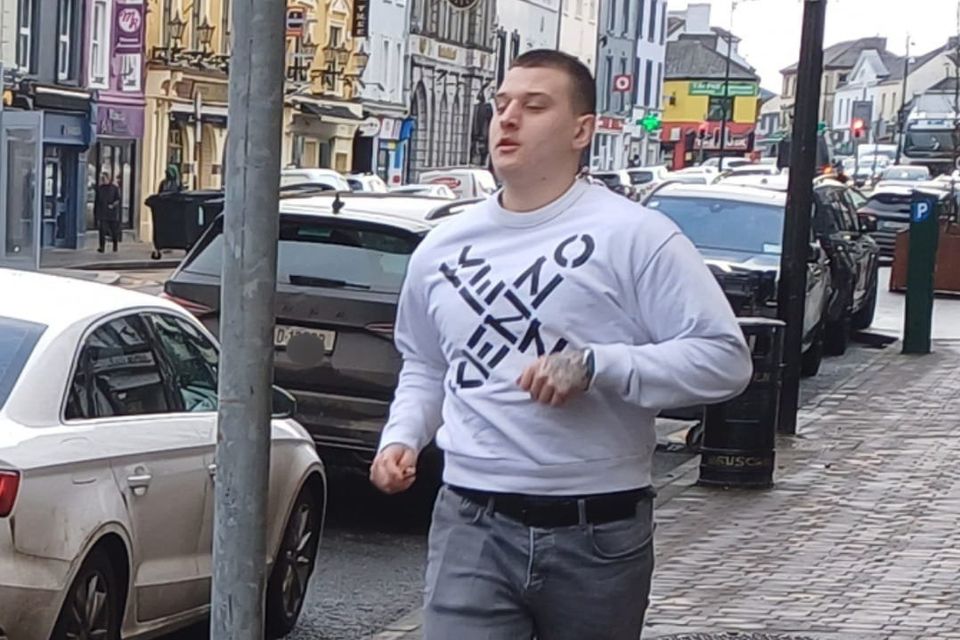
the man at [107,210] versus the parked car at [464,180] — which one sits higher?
the parked car at [464,180]

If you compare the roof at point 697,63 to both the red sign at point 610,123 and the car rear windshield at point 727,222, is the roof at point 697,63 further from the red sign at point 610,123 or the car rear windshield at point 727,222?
the car rear windshield at point 727,222

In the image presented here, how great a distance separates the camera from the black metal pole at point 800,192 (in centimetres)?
1271

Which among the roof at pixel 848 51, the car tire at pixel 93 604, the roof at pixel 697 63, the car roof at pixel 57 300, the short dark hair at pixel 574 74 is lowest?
the car tire at pixel 93 604

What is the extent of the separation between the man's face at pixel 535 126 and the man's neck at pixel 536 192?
0.8 inches

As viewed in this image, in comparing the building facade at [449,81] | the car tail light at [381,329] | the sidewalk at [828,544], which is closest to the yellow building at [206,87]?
the building facade at [449,81]

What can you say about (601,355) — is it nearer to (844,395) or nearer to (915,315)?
(844,395)

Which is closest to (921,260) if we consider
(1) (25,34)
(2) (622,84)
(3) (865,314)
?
(3) (865,314)

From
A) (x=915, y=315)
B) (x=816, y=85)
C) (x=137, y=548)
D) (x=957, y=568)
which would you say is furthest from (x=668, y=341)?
(x=915, y=315)

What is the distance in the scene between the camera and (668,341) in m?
3.77

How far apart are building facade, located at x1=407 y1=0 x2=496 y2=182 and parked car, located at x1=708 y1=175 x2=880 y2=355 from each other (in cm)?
4075

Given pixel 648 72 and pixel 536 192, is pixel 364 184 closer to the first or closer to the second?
pixel 536 192

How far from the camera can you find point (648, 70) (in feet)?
308

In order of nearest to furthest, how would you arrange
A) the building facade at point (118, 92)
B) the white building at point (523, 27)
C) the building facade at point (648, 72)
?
the building facade at point (118, 92) < the white building at point (523, 27) < the building facade at point (648, 72)

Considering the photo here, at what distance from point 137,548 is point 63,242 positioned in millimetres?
33355
